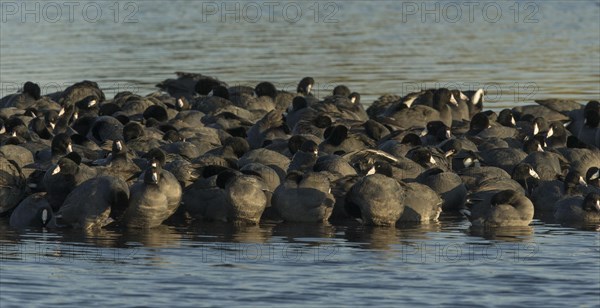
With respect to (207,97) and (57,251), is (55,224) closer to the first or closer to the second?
(57,251)

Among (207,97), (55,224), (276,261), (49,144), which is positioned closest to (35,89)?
(207,97)

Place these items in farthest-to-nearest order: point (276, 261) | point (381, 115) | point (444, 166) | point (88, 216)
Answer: point (381, 115), point (444, 166), point (88, 216), point (276, 261)

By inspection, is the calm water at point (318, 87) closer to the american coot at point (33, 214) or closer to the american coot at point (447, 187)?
the american coot at point (33, 214)

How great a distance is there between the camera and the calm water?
49.6 ft

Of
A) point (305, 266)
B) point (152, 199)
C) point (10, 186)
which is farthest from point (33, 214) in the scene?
point (305, 266)

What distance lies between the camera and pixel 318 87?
37.6 metres

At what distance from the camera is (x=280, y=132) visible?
25.4 meters

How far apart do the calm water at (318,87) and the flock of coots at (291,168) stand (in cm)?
43

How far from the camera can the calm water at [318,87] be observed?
15109mm

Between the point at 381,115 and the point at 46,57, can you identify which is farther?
the point at 46,57

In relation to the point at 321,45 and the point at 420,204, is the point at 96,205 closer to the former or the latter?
the point at 420,204

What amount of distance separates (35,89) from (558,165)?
1339 cm

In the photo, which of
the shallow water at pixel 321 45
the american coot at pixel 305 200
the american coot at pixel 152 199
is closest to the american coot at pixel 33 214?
→ the american coot at pixel 152 199

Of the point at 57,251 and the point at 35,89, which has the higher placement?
the point at 35,89
